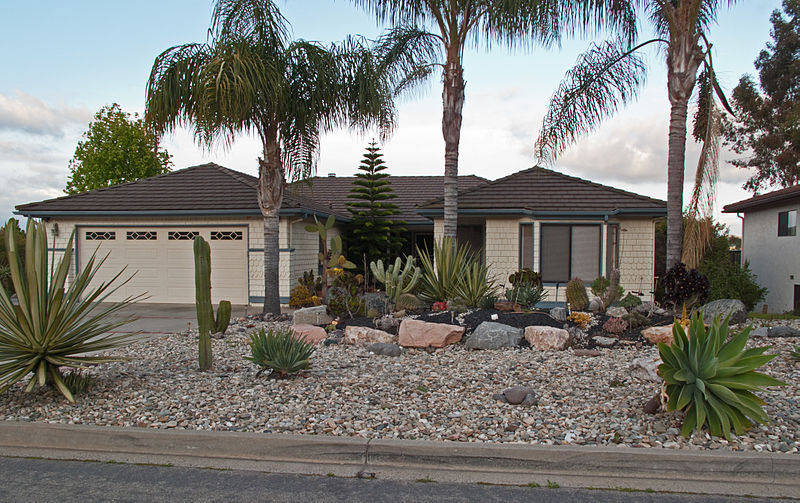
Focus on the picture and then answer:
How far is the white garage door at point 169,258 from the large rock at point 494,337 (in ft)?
30.3

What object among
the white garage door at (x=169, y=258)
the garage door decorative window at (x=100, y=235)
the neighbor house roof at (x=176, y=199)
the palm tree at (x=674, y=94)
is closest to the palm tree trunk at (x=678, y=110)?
the palm tree at (x=674, y=94)

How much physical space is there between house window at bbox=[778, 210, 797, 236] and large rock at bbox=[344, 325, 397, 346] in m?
15.8

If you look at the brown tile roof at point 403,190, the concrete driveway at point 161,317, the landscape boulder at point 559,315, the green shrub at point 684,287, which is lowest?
the concrete driveway at point 161,317

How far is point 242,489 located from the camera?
4117mm

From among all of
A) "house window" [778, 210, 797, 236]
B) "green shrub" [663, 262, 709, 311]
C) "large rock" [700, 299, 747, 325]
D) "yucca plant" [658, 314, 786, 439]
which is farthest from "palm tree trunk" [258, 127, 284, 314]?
"house window" [778, 210, 797, 236]

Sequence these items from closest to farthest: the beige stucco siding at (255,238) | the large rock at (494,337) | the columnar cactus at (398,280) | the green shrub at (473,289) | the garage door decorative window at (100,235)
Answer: the large rock at (494,337), the green shrub at (473,289), the columnar cactus at (398,280), the beige stucco siding at (255,238), the garage door decorative window at (100,235)

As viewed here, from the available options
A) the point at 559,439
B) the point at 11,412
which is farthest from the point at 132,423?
the point at 559,439

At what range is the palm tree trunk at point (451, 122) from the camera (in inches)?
509

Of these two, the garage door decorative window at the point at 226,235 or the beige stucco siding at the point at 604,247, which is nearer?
the beige stucco siding at the point at 604,247

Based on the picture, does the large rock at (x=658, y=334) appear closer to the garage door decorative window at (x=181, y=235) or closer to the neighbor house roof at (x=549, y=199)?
the neighbor house roof at (x=549, y=199)

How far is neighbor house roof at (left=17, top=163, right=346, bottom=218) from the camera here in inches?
620

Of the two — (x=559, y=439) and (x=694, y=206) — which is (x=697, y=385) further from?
(x=694, y=206)

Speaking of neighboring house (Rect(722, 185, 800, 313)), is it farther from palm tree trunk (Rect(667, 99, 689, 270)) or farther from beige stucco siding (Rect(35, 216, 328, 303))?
beige stucco siding (Rect(35, 216, 328, 303))

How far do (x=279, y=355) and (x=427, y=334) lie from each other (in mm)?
2880
